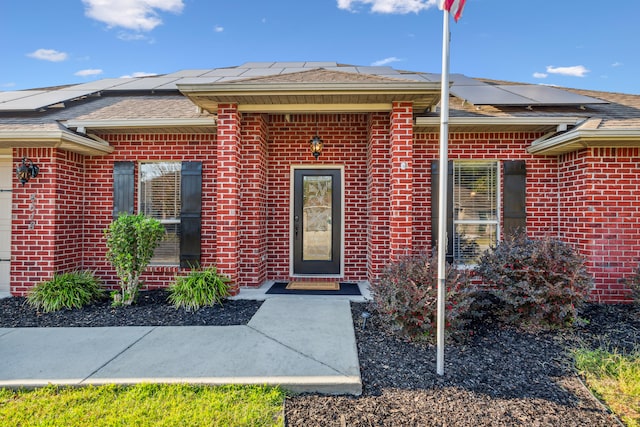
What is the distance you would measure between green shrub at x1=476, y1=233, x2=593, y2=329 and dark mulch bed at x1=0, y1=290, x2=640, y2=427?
195 mm

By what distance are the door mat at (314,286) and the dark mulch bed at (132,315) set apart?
0.99 m

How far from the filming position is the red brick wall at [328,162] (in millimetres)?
5992

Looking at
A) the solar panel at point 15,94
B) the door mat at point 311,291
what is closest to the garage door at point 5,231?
the solar panel at point 15,94

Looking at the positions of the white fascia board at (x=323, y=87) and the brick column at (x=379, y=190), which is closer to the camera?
the white fascia board at (x=323, y=87)

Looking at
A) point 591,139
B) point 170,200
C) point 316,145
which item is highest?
point 316,145

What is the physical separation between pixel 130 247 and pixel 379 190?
12.9 ft

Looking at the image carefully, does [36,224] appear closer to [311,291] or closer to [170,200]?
[170,200]

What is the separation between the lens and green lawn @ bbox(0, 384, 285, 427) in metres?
2.18

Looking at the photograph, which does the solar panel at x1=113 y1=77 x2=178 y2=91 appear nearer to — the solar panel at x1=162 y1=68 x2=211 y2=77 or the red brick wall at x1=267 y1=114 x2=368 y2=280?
the solar panel at x1=162 y1=68 x2=211 y2=77

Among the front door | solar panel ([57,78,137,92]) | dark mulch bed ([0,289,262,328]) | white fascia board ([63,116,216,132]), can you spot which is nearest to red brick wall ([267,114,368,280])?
the front door

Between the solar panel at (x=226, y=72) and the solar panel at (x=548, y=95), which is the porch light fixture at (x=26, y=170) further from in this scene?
the solar panel at (x=548, y=95)

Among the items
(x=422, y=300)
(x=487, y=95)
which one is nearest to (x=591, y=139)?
(x=487, y=95)

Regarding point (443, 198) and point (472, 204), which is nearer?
point (443, 198)

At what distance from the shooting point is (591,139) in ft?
14.8
